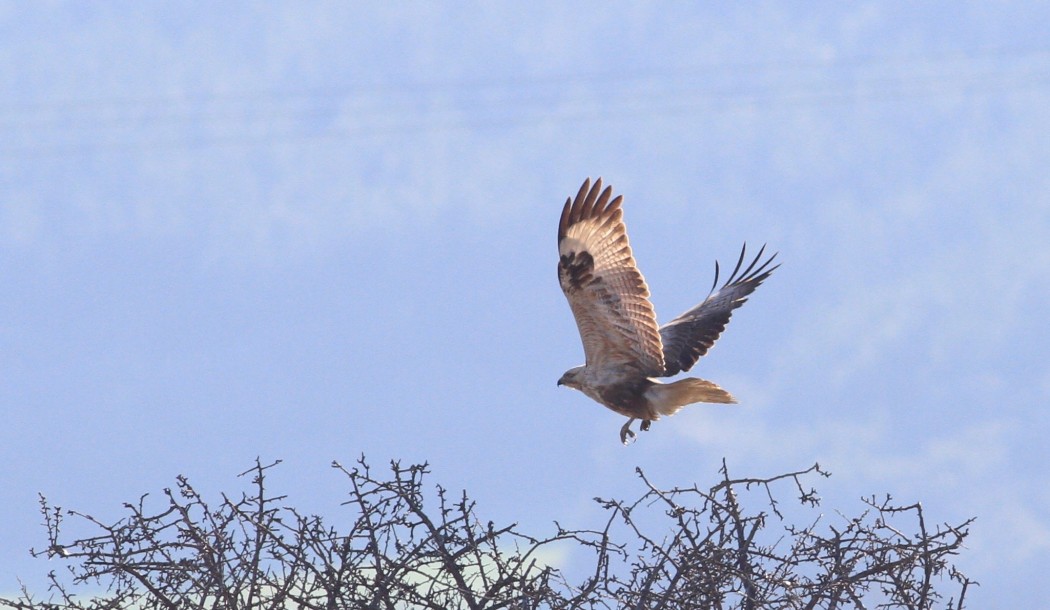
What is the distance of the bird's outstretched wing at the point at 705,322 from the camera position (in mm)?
9695

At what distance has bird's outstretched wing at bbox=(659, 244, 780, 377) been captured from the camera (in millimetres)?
9695

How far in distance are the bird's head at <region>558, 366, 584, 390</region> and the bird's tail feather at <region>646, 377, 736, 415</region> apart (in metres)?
0.53

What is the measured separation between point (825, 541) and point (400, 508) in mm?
1637

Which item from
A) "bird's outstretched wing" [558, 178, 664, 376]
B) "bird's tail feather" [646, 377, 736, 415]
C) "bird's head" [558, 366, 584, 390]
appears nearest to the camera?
"bird's outstretched wing" [558, 178, 664, 376]

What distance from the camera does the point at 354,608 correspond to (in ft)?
16.5

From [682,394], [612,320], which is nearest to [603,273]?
[612,320]

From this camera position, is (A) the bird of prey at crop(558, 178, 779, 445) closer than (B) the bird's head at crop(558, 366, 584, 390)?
Yes

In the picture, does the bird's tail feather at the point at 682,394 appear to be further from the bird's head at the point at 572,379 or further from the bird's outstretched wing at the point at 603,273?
the bird's head at the point at 572,379

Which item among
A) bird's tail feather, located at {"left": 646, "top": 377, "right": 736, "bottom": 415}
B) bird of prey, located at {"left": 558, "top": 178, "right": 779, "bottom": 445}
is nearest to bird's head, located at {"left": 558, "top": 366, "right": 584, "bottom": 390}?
bird of prey, located at {"left": 558, "top": 178, "right": 779, "bottom": 445}

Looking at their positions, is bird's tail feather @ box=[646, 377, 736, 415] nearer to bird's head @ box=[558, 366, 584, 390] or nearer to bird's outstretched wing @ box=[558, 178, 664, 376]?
bird's outstretched wing @ box=[558, 178, 664, 376]

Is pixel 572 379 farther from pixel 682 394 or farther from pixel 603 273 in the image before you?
pixel 603 273

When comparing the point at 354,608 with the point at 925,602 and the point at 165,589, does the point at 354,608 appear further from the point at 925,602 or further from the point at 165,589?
the point at 925,602

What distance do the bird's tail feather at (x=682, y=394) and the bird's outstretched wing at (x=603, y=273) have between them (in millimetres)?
246

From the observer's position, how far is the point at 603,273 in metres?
7.85
